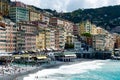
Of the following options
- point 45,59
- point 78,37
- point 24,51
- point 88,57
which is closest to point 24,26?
point 24,51

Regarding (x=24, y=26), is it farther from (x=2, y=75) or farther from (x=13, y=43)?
(x=2, y=75)

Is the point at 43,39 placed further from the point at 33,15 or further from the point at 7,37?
the point at 7,37

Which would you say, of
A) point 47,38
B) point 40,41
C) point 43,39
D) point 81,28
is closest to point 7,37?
point 40,41

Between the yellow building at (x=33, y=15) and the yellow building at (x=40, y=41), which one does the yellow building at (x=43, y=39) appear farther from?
the yellow building at (x=33, y=15)

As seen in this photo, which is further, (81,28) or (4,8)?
(81,28)

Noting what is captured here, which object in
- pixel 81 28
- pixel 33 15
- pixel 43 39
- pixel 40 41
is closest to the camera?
pixel 40 41

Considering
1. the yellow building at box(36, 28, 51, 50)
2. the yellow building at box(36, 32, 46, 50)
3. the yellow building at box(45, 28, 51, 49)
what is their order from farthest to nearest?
the yellow building at box(45, 28, 51, 49), the yellow building at box(36, 28, 51, 50), the yellow building at box(36, 32, 46, 50)

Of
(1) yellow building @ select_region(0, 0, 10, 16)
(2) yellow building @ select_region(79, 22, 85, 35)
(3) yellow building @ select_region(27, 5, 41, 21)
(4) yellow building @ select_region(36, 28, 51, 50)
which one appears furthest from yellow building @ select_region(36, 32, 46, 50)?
(2) yellow building @ select_region(79, 22, 85, 35)

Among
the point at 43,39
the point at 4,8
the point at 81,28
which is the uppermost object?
the point at 4,8

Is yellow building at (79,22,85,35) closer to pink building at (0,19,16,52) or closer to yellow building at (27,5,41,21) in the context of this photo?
yellow building at (27,5,41,21)

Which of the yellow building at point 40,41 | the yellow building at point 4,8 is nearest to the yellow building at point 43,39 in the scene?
the yellow building at point 40,41

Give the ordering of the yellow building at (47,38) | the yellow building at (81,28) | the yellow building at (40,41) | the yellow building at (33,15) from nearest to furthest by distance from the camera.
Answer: the yellow building at (40,41) < the yellow building at (47,38) < the yellow building at (33,15) < the yellow building at (81,28)
